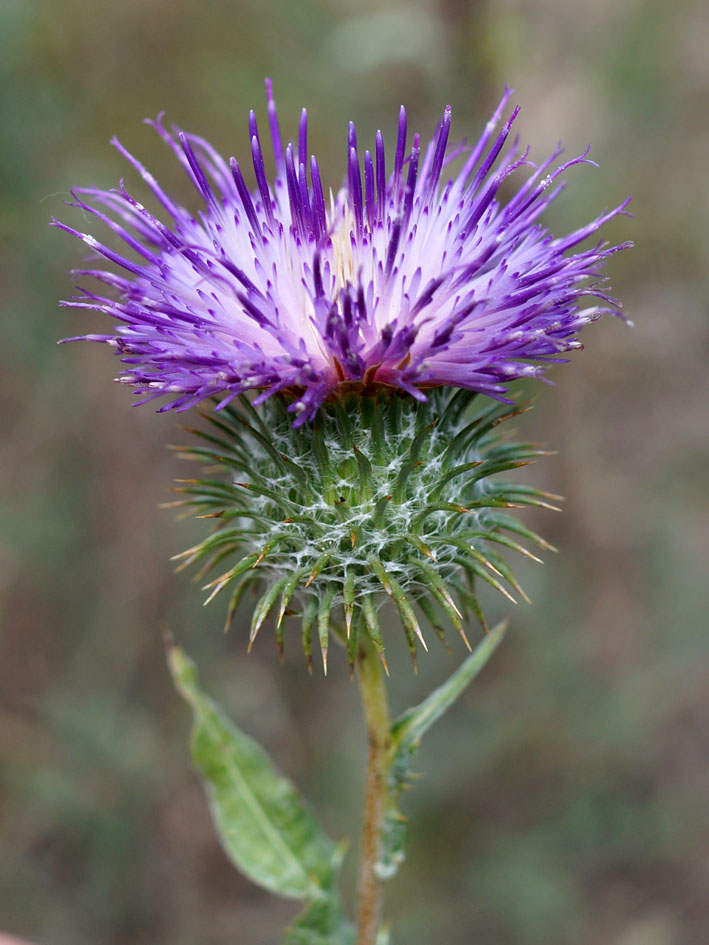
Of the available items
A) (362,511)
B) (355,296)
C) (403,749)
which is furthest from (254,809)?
(355,296)

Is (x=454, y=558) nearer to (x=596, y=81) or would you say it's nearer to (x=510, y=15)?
(x=510, y=15)

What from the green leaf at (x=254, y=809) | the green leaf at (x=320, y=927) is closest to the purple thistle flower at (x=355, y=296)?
the green leaf at (x=254, y=809)

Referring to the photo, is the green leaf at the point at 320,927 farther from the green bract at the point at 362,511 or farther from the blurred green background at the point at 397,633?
the blurred green background at the point at 397,633

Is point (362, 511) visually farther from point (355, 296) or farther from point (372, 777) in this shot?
point (372, 777)

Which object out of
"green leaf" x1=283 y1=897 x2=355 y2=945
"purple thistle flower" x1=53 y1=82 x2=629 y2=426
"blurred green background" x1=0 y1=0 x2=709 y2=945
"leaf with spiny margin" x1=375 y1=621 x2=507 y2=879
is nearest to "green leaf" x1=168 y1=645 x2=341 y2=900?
"green leaf" x1=283 y1=897 x2=355 y2=945

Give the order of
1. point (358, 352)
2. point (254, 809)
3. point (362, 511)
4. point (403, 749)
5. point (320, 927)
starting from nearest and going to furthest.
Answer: point (358, 352) < point (362, 511) < point (403, 749) < point (320, 927) < point (254, 809)

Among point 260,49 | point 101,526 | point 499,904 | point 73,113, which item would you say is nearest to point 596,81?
point 260,49
